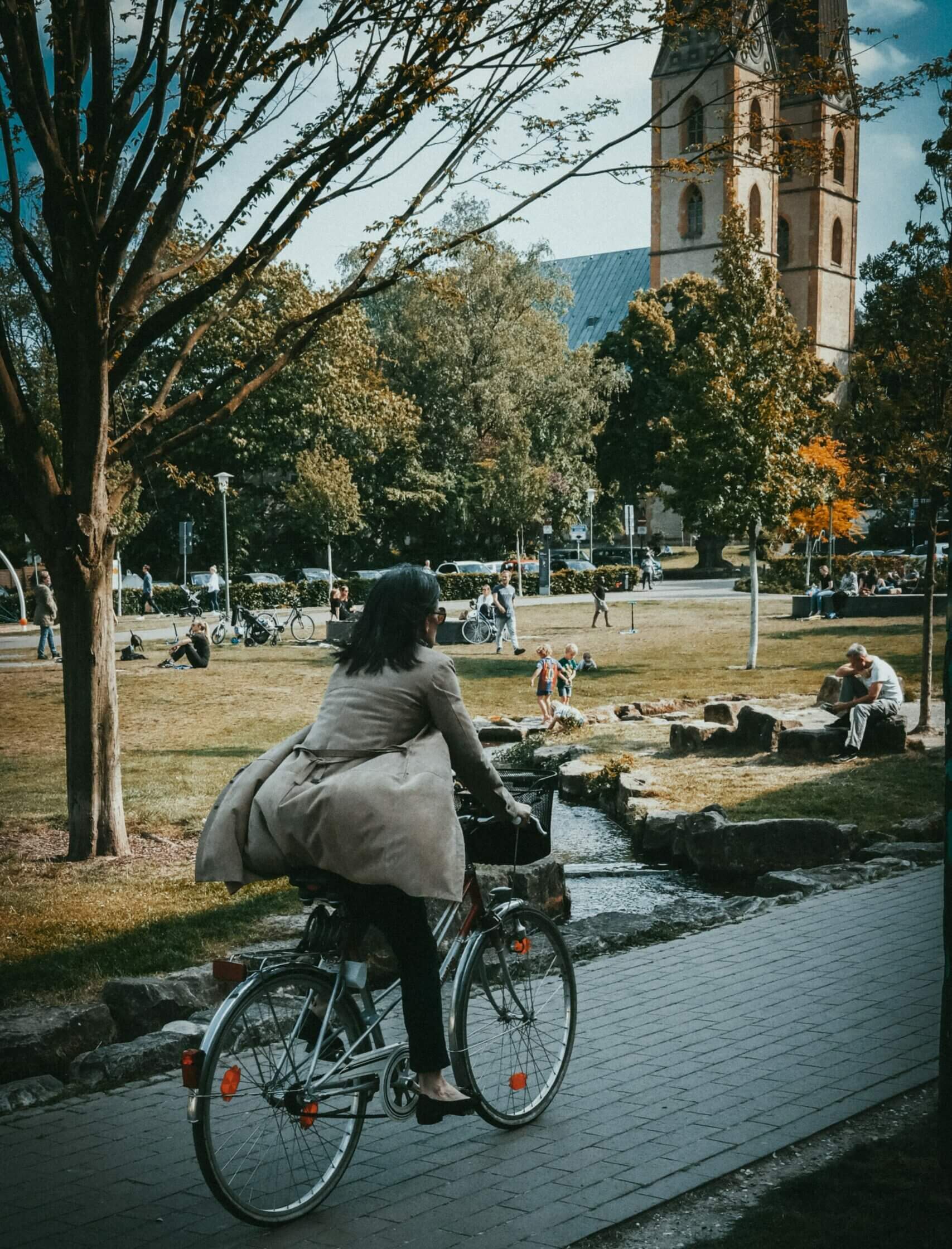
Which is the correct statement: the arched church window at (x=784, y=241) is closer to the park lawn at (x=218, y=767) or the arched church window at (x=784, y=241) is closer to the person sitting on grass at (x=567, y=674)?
the park lawn at (x=218, y=767)

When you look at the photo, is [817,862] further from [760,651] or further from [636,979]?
[760,651]

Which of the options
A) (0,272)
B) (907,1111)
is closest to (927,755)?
(907,1111)

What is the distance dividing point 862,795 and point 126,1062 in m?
8.20

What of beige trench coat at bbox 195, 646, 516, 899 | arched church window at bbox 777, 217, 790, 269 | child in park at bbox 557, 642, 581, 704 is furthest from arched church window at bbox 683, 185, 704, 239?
beige trench coat at bbox 195, 646, 516, 899

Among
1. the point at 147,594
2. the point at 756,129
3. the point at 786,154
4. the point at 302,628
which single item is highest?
the point at 756,129

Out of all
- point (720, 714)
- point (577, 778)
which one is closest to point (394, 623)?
point (577, 778)

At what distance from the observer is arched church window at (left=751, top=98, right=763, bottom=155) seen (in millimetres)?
10930

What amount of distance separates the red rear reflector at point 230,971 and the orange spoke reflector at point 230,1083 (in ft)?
0.76

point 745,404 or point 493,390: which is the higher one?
point 493,390

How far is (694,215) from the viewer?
8306 cm

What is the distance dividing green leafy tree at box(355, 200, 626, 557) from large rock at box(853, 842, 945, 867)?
4498cm

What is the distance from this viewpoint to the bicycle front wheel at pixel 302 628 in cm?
3353

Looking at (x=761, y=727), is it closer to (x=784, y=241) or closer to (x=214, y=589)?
(x=214, y=589)

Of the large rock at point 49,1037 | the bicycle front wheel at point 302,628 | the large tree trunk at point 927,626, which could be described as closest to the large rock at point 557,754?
the large tree trunk at point 927,626
